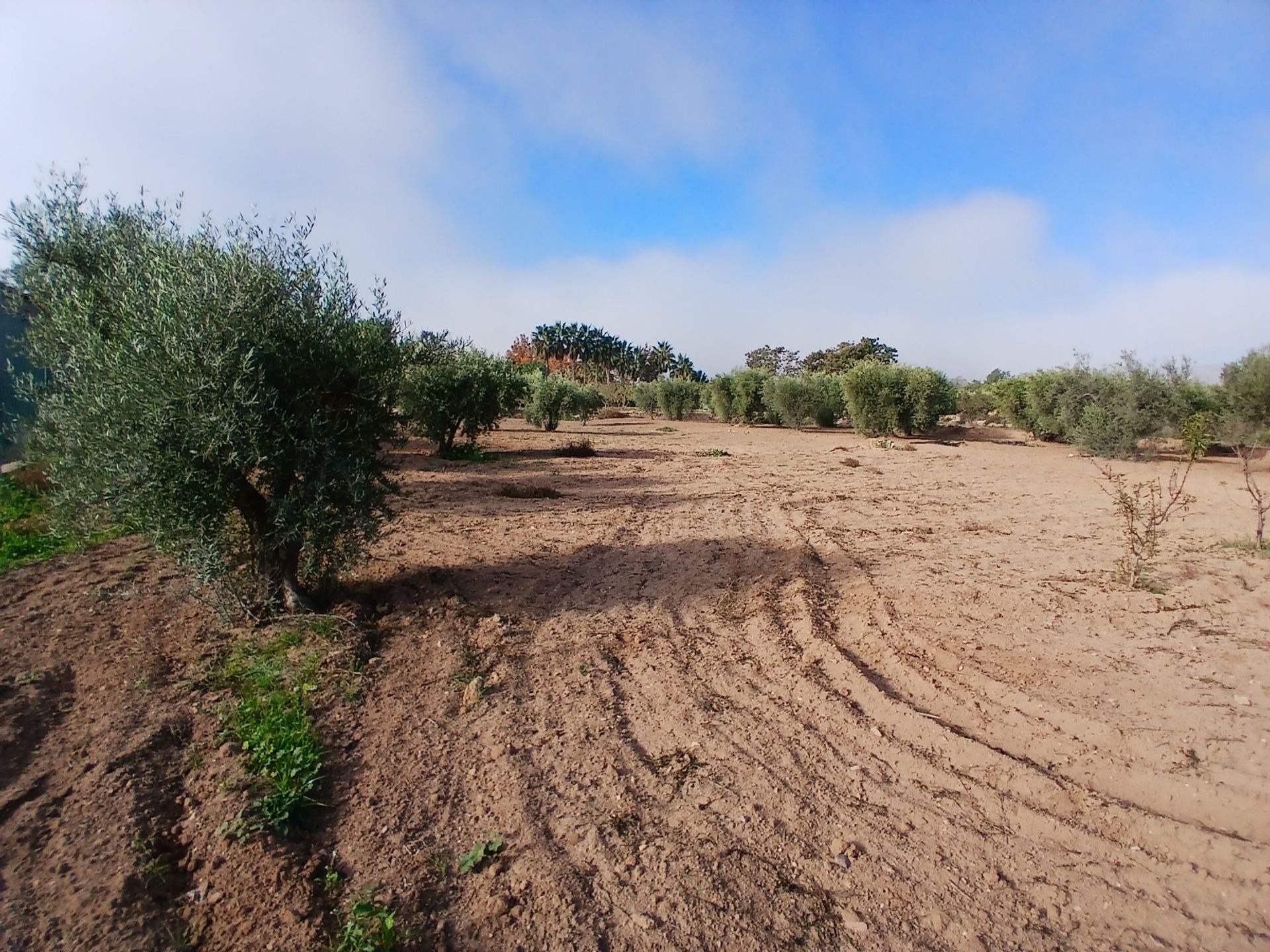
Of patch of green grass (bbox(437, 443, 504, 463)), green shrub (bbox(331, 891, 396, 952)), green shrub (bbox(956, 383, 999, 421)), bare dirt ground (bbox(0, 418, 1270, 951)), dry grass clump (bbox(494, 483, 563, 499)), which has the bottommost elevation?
green shrub (bbox(331, 891, 396, 952))

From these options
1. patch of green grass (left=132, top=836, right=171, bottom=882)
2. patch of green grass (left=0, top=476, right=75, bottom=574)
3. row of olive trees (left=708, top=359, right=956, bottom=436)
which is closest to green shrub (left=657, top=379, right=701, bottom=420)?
row of olive trees (left=708, top=359, right=956, bottom=436)

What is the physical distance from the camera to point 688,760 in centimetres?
382

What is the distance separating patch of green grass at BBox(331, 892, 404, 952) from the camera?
101 inches

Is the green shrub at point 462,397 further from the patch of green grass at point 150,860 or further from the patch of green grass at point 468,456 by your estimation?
the patch of green grass at point 150,860

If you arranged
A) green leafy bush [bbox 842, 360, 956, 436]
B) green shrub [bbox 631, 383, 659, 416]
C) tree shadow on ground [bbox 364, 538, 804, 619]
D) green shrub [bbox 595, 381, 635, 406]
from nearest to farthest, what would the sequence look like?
tree shadow on ground [bbox 364, 538, 804, 619] → green leafy bush [bbox 842, 360, 956, 436] → green shrub [bbox 631, 383, 659, 416] → green shrub [bbox 595, 381, 635, 406]

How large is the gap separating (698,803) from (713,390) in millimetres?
37336

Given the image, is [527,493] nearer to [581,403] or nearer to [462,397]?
[462,397]

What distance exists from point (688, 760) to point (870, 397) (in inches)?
1023

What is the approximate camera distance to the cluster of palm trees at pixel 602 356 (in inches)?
2589

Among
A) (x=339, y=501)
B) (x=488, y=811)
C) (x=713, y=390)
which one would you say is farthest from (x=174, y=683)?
(x=713, y=390)

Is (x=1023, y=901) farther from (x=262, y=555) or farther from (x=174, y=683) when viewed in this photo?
(x=262, y=555)

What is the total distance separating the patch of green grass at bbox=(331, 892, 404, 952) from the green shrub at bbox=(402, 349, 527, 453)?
1332cm

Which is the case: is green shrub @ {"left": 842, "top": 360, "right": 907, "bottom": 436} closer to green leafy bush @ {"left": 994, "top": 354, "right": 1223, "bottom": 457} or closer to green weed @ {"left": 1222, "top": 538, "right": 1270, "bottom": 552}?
green leafy bush @ {"left": 994, "top": 354, "right": 1223, "bottom": 457}

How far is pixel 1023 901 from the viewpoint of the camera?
112 inches
